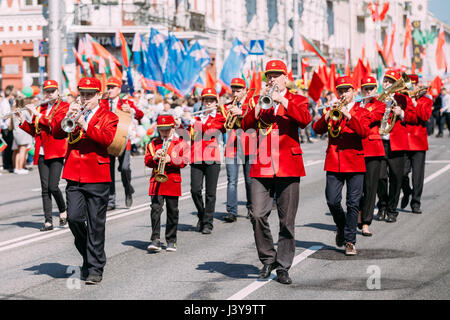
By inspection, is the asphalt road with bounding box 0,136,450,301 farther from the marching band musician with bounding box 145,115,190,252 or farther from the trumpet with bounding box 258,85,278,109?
the trumpet with bounding box 258,85,278,109

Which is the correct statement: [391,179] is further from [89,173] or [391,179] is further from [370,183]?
[89,173]

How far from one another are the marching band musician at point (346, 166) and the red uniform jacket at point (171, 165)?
162 cm

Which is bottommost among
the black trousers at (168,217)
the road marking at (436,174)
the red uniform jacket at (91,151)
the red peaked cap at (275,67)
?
the road marking at (436,174)

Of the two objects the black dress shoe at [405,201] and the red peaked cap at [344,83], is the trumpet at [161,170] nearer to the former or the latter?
the red peaked cap at [344,83]

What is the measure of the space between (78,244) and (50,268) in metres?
0.84

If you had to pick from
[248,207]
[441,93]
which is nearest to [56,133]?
[248,207]

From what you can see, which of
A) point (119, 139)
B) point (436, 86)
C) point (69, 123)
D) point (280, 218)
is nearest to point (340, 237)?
point (280, 218)

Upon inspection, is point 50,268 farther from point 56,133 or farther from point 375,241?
point 375,241

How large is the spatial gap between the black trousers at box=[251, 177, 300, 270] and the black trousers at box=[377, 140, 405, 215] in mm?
4292

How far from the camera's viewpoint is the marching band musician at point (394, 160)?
40.5 feet

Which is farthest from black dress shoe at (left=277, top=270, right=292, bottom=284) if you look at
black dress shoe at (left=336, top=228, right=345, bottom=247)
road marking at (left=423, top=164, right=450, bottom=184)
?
road marking at (left=423, top=164, right=450, bottom=184)

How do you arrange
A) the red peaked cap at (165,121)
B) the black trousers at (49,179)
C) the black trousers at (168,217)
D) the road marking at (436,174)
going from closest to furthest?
the black trousers at (168,217) → the red peaked cap at (165,121) → the black trousers at (49,179) → the road marking at (436,174)

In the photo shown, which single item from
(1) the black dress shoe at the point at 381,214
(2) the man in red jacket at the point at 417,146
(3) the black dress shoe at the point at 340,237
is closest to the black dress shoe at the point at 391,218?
(1) the black dress shoe at the point at 381,214

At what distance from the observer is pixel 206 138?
11.7 meters
